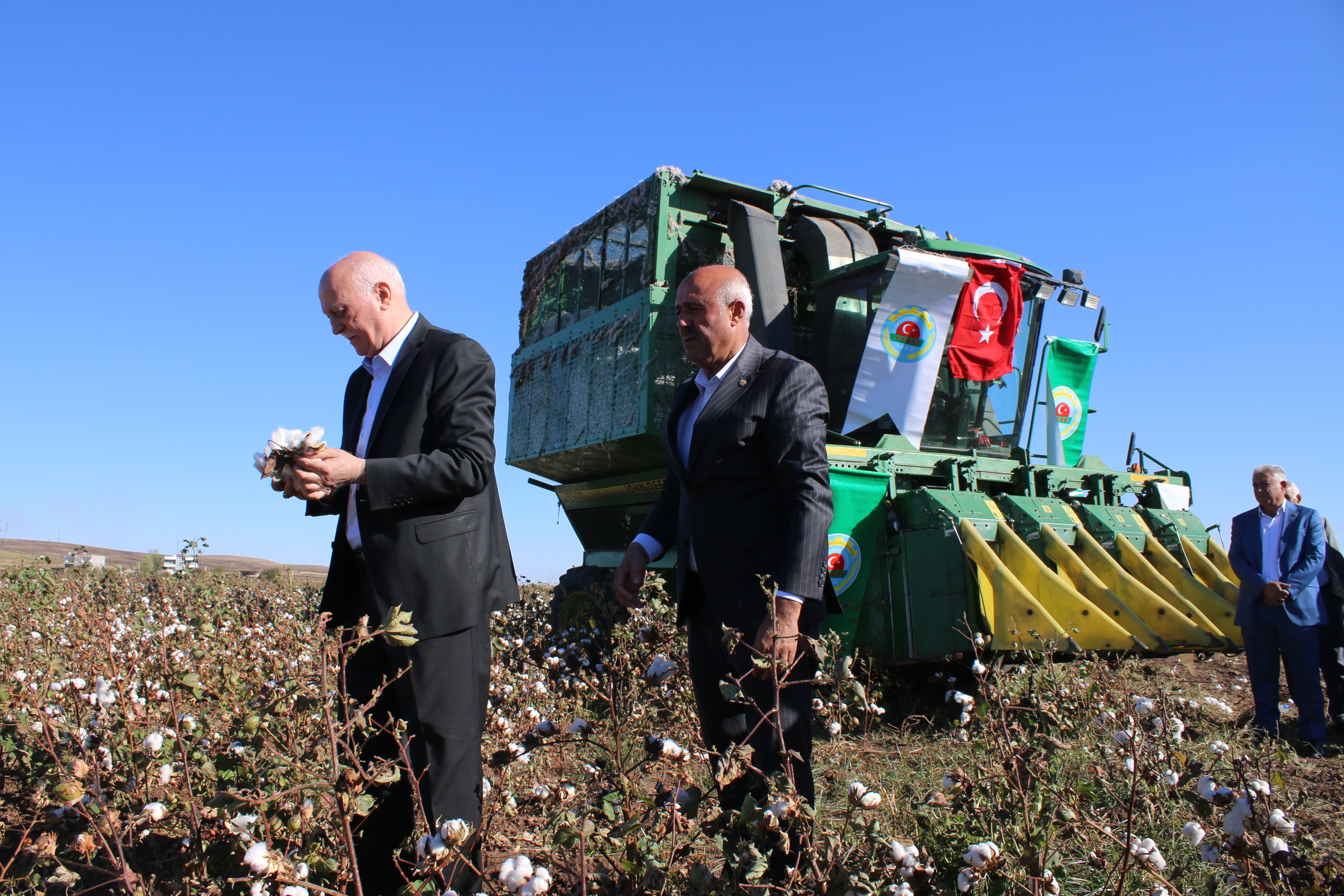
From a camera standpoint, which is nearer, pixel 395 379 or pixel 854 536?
pixel 395 379

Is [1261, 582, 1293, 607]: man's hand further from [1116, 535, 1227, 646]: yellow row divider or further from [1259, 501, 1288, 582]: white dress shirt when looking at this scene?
[1116, 535, 1227, 646]: yellow row divider

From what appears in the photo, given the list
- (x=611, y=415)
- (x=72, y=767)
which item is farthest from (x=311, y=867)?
(x=611, y=415)

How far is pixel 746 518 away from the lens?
2586 millimetres

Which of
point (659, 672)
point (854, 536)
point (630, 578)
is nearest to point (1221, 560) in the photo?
point (854, 536)

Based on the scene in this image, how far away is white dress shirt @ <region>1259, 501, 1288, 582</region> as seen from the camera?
5.54m

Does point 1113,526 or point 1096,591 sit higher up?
point 1113,526

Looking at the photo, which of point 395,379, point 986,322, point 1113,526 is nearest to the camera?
point 395,379

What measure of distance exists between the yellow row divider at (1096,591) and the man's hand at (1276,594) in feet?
2.40

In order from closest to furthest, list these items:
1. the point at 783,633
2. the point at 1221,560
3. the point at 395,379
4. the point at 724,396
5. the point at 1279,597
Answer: the point at 783,633
the point at 395,379
the point at 724,396
the point at 1279,597
the point at 1221,560

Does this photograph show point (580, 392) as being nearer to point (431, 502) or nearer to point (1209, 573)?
point (1209, 573)

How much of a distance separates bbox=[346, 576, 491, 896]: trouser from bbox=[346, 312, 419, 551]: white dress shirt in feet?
0.64

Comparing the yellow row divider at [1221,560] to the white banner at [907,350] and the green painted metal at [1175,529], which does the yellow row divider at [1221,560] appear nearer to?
the green painted metal at [1175,529]

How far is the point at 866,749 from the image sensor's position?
4922 mm

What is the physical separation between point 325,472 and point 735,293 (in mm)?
1315
